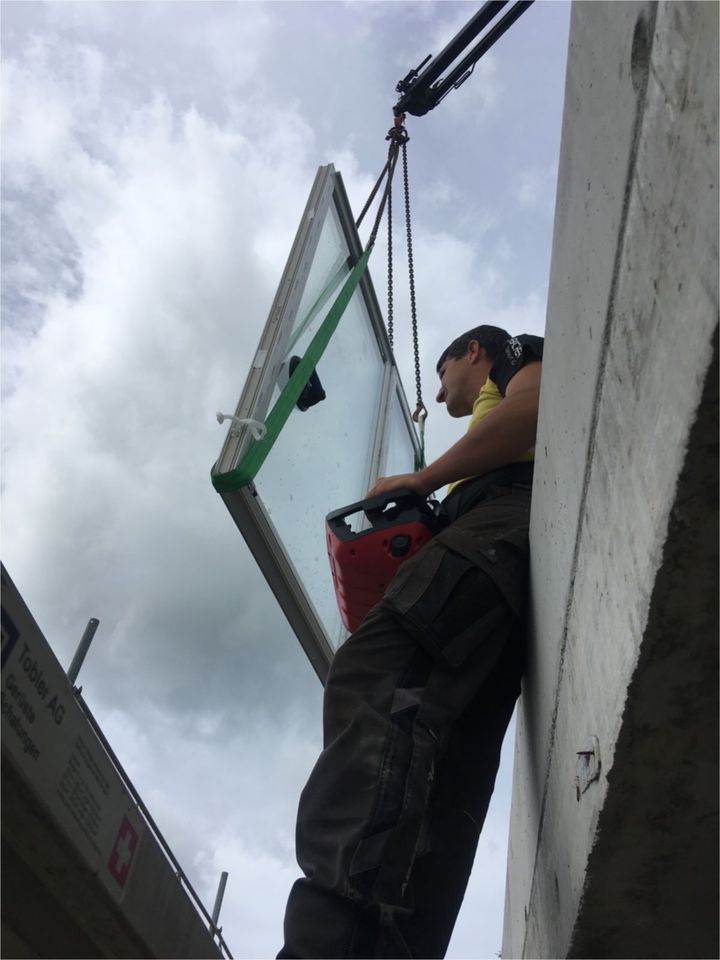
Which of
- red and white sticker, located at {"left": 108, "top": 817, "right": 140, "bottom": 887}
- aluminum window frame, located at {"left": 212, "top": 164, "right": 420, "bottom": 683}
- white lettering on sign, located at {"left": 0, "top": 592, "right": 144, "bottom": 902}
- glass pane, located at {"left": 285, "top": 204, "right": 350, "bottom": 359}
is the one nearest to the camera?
white lettering on sign, located at {"left": 0, "top": 592, "right": 144, "bottom": 902}

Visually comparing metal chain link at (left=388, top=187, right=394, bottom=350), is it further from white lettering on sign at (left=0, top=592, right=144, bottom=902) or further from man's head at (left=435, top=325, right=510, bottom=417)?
white lettering on sign at (left=0, top=592, right=144, bottom=902)

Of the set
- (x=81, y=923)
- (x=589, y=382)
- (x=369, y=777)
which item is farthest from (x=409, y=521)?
(x=81, y=923)

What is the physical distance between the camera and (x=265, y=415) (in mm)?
2625

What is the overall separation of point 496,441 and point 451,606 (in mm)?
501

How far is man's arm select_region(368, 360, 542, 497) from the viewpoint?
193cm

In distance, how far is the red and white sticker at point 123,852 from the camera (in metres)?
1.13

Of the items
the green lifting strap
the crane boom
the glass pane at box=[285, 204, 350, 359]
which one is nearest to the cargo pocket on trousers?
the green lifting strap

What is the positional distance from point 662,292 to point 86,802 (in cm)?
97

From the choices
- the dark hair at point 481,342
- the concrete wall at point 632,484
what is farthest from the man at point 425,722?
the dark hair at point 481,342

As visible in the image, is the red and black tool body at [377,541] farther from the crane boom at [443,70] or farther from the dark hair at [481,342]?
the crane boom at [443,70]

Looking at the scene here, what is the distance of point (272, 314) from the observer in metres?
2.94

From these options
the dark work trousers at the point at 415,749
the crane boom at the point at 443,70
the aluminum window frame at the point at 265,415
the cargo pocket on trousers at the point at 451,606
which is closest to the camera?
the dark work trousers at the point at 415,749

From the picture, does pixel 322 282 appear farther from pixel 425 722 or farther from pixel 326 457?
pixel 425 722

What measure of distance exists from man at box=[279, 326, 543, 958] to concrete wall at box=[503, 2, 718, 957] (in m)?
0.19
